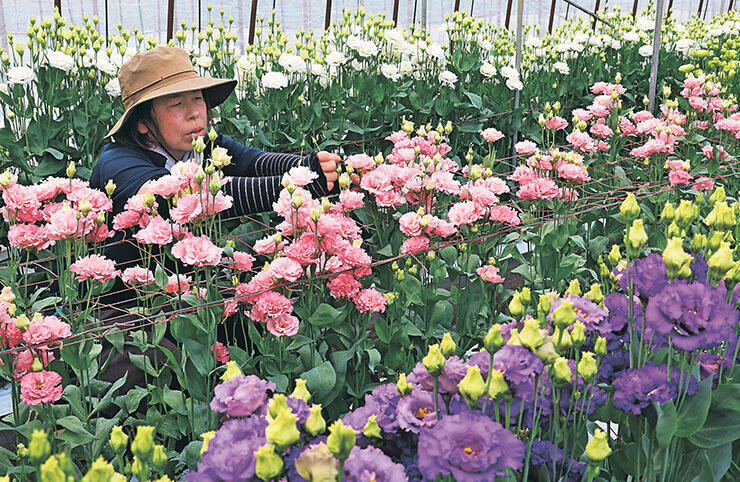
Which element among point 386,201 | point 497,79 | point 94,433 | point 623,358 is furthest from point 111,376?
point 497,79

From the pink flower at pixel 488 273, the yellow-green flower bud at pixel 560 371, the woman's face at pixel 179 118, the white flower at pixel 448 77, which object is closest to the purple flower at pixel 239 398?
the yellow-green flower bud at pixel 560 371

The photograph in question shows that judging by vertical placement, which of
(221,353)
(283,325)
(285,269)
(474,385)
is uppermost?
(474,385)

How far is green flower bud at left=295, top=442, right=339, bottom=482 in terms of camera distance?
588 mm

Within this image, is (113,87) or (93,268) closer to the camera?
(93,268)

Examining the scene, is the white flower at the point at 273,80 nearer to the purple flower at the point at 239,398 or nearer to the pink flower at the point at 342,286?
the pink flower at the point at 342,286

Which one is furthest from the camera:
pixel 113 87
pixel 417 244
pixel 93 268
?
pixel 113 87

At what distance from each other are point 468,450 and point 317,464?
0.15m

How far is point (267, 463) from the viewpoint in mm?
561

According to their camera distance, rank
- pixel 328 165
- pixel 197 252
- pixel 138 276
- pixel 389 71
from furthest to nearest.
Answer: pixel 389 71, pixel 328 165, pixel 138 276, pixel 197 252

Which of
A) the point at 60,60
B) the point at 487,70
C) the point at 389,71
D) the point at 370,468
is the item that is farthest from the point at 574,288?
the point at 487,70

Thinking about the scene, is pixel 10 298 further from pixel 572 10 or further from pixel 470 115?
pixel 572 10

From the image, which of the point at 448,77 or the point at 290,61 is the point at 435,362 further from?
the point at 448,77

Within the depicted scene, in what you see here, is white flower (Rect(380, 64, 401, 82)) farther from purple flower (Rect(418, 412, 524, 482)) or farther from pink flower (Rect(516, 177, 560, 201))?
purple flower (Rect(418, 412, 524, 482))

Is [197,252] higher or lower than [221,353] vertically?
higher
